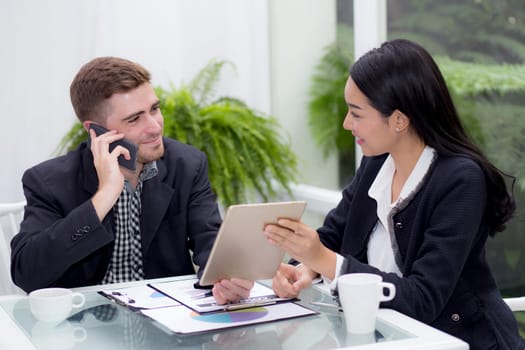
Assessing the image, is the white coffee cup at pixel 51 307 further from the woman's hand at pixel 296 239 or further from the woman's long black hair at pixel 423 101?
the woman's long black hair at pixel 423 101

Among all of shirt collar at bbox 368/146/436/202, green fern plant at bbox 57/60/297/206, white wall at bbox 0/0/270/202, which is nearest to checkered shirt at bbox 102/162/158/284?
shirt collar at bbox 368/146/436/202

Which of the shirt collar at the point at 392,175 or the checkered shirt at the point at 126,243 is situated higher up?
the shirt collar at the point at 392,175

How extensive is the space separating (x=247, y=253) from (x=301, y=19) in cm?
249

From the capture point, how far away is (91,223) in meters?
2.11

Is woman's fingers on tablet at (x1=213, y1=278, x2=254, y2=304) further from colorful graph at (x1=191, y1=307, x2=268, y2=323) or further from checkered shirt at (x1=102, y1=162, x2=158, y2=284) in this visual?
checkered shirt at (x1=102, y1=162, x2=158, y2=284)

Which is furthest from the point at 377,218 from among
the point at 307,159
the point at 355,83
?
the point at 307,159

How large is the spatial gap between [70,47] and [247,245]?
2344mm

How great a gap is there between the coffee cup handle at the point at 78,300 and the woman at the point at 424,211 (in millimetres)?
441

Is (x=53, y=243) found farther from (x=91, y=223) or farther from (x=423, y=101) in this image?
(x=423, y=101)

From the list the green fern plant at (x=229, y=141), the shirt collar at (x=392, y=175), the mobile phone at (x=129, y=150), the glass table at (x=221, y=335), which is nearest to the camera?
the glass table at (x=221, y=335)

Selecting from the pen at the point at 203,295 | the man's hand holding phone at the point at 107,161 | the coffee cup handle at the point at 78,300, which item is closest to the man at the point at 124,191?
the man's hand holding phone at the point at 107,161

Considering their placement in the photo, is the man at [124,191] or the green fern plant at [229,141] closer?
the man at [124,191]

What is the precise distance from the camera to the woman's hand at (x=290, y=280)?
1.86 metres

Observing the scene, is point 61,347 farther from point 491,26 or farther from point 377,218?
point 491,26
